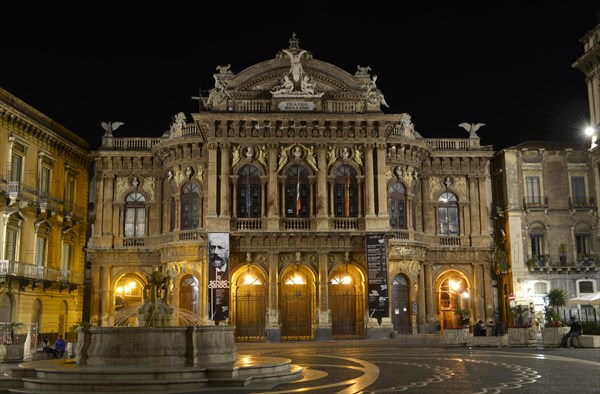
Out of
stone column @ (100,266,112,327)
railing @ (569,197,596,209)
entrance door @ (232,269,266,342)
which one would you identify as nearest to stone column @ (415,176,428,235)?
railing @ (569,197,596,209)

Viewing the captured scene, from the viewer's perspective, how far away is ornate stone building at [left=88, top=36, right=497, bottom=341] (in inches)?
1473

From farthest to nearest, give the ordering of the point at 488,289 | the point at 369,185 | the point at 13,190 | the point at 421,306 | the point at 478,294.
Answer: the point at 488,289
the point at 478,294
the point at 421,306
the point at 369,185
the point at 13,190

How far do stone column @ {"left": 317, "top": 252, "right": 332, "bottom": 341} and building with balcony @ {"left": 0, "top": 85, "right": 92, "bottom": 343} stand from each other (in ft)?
45.1

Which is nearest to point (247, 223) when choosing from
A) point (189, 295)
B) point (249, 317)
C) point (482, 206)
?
point (249, 317)

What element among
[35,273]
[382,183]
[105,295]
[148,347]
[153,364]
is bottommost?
[153,364]

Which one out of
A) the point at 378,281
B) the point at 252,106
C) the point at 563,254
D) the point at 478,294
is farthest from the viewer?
the point at 563,254

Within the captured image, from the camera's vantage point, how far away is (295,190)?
127 ft

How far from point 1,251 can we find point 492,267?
27.9 metres

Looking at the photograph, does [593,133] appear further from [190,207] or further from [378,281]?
[190,207]

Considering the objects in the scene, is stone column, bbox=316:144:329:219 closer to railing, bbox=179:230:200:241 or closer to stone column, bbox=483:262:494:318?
railing, bbox=179:230:200:241

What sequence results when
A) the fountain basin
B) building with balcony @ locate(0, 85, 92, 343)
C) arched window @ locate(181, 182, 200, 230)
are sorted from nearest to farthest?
the fountain basin
building with balcony @ locate(0, 85, 92, 343)
arched window @ locate(181, 182, 200, 230)

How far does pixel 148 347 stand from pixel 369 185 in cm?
2215

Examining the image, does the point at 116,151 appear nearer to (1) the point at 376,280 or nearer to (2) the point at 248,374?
(1) the point at 376,280

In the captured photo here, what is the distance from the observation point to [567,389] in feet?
48.2
